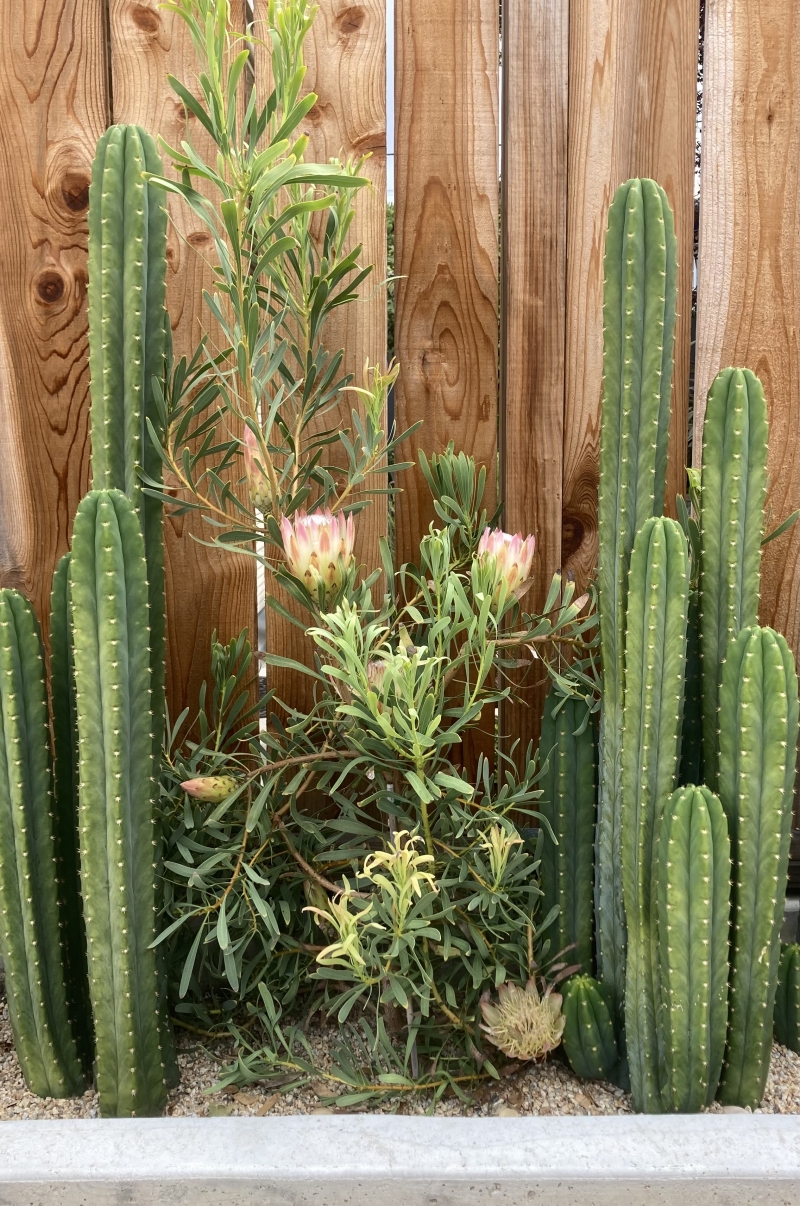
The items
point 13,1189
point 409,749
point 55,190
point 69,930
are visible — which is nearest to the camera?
point 13,1189

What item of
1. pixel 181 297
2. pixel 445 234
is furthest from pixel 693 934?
pixel 181 297

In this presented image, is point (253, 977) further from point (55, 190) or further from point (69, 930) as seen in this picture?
point (55, 190)

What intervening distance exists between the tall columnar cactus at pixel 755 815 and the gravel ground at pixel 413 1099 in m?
0.11

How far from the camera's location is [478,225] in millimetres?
1378

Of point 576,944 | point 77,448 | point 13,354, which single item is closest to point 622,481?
point 576,944

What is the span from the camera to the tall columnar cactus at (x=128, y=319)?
1.09 meters

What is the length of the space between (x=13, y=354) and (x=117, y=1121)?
1.12 metres

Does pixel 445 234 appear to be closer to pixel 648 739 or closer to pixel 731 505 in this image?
pixel 731 505

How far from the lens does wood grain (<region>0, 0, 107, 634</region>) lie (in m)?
1.34

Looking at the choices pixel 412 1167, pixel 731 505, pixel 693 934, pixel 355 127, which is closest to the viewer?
pixel 412 1167

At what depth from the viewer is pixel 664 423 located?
45.7 inches

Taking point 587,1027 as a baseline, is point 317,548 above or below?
above

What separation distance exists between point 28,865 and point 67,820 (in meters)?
0.11

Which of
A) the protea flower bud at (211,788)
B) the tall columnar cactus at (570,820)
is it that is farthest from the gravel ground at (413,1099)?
the protea flower bud at (211,788)
